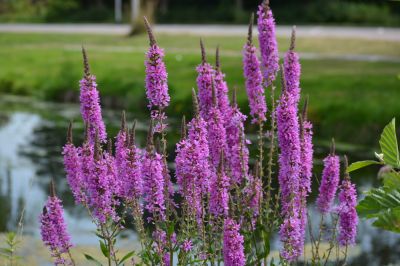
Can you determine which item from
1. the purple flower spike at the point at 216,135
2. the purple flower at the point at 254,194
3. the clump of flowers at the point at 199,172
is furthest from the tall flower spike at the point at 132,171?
the purple flower at the point at 254,194

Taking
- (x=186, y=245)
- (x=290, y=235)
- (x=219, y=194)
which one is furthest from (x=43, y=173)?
(x=219, y=194)

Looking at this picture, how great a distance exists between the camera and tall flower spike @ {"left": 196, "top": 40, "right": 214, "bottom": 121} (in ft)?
16.9

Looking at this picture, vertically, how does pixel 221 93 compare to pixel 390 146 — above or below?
below

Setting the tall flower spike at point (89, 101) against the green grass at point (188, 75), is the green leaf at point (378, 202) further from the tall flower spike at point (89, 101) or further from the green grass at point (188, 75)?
the green grass at point (188, 75)

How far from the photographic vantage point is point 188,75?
20.9 meters

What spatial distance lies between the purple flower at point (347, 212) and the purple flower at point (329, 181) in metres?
0.06

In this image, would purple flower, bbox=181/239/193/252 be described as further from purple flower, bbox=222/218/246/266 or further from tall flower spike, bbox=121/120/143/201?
purple flower, bbox=222/218/246/266

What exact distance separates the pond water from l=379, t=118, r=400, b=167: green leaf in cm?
373

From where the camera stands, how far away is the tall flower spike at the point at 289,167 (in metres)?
4.73

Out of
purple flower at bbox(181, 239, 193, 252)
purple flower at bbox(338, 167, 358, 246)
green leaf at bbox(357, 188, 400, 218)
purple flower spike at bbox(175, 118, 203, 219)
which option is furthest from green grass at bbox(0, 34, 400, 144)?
green leaf at bbox(357, 188, 400, 218)

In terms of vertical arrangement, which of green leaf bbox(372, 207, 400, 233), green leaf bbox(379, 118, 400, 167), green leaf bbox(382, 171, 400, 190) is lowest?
green leaf bbox(372, 207, 400, 233)

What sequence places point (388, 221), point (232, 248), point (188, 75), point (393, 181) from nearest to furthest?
point (388, 221)
point (393, 181)
point (232, 248)
point (188, 75)

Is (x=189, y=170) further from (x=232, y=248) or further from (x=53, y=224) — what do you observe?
(x=53, y=224)

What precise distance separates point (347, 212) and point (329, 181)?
23cm
